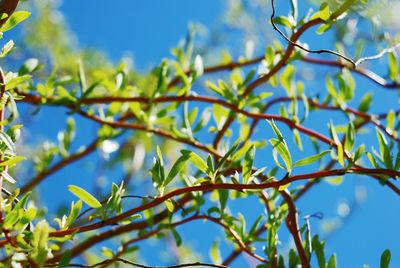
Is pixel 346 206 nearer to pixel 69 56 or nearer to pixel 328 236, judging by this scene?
pixel 328 236

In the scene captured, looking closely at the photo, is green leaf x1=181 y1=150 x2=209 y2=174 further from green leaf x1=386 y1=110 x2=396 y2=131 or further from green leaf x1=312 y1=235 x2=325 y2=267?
green leaf x1=386 y1=110 x2=396 y2=131

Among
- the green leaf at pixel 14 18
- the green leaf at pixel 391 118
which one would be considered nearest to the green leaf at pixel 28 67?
the green leaf at pixel 14 18

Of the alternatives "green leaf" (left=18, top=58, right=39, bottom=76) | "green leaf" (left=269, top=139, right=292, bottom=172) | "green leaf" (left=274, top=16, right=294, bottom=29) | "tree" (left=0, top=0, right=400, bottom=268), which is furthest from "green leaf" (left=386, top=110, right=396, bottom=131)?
"green leaf" (left=18, top=58, right=39, bottom=76)

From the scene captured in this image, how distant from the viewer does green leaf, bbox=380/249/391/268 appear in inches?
22.0

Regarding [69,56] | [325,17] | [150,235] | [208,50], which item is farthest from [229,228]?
[208,50]

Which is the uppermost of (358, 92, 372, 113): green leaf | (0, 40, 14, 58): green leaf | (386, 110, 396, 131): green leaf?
(358, 92, 372, 113): green leaf

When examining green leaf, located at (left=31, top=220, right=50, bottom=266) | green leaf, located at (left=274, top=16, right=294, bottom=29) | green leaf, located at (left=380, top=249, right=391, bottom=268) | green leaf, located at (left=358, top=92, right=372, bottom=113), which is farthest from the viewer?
green leaf, located at (left=358, top=92, right=372, bottom=113)

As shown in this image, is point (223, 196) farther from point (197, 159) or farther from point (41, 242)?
point (41, 242)

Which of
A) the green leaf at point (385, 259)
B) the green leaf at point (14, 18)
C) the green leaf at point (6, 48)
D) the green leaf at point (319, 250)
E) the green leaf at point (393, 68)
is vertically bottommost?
the green leaf at point (385, 259)

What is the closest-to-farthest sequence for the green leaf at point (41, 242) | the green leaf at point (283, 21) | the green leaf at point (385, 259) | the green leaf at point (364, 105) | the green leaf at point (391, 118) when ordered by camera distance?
1. the green leaf at point (41, 242)
2. the green leaf at point (385, 259)
3. the green leaf at point (283, 21)
4. the green leaf at point (391, 118)
5. the green leaf at point (364, 105)

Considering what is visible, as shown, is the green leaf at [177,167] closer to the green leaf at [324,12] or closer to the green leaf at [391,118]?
the green leaf at [324,12]

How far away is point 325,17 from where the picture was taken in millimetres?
611

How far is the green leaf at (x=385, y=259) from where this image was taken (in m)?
0.56

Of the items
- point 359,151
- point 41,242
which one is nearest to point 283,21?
point 359,151
